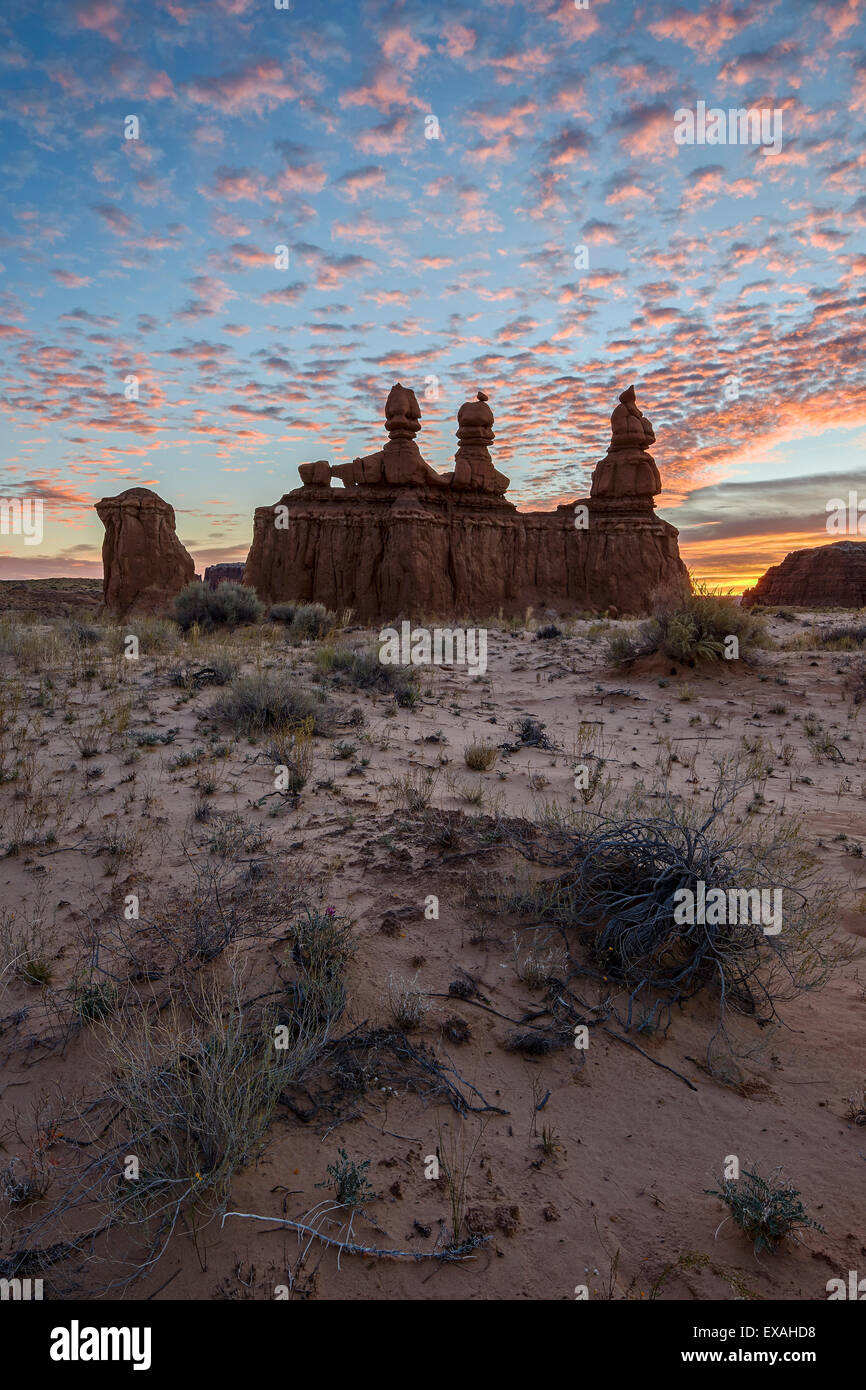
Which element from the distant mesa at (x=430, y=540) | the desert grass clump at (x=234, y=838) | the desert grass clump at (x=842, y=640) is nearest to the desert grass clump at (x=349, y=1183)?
the desert grass clump at (x=234, y=838)

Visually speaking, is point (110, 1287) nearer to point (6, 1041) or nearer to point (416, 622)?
point (6, 1041)

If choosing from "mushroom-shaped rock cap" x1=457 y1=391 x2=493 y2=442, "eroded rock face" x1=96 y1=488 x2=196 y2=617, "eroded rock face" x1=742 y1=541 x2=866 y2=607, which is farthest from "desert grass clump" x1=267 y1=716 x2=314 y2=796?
"eroded rock face" x1=742 y1=541 x2=866 y2=607

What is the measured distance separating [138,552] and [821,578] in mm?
57939

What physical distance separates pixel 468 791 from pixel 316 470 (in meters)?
25.2

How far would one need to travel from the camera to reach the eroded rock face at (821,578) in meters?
56.6

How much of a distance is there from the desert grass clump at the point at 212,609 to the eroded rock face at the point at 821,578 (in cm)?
5137

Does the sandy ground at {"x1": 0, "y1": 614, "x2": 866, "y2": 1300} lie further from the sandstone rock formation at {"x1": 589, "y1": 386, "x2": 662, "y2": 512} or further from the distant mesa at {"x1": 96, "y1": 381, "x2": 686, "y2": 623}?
the sandstone rock formation at {"x1": 589, "y1": 386, "x2": 662, "y2": 512}

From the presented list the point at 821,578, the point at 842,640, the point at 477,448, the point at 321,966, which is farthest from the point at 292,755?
the point at 821,578

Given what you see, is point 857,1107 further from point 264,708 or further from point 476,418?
point 476,418

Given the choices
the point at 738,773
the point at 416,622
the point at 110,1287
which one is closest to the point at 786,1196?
the point at 110,1287

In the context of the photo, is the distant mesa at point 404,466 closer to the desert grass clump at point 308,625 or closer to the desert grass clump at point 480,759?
the desert grass clump at point 308,625

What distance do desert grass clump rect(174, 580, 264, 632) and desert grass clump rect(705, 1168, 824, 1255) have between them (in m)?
15.7

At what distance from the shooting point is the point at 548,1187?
2.23m

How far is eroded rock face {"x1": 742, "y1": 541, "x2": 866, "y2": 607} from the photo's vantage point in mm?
56625
